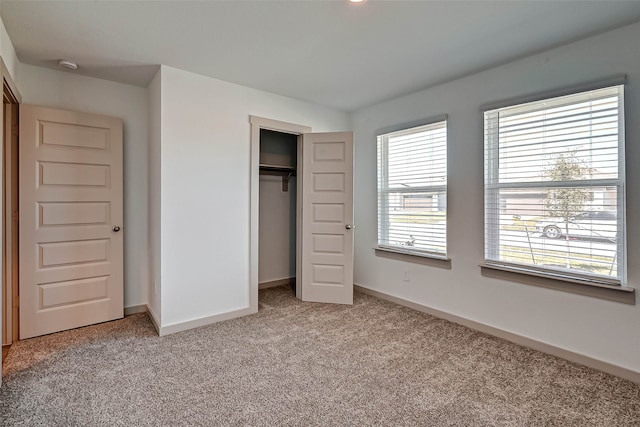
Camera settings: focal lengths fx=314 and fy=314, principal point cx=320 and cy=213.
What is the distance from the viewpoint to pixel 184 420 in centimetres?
173

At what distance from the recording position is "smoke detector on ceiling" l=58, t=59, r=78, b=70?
8.94 feet

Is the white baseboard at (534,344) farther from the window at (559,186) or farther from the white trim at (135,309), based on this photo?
the white trim at (135,309)

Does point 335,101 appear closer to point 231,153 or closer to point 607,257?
point 231,153

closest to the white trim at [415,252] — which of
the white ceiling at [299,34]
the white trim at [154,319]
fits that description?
the white ceiling at [299,34]

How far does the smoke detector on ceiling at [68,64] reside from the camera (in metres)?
2.72

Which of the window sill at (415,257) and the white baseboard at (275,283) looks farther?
the white baseboard at (275,283)

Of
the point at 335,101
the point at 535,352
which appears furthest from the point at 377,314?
the point at 335,101

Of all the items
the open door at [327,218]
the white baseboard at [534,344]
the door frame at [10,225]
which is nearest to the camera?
the white baseboard at [534,344]

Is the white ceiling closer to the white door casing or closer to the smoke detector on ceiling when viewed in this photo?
the smoke detector on ceiling

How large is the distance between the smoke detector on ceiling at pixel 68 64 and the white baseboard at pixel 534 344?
398cm

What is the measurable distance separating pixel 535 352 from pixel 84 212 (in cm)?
420

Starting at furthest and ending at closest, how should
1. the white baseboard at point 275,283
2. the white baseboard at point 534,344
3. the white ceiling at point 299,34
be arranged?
the white baseboard at point 275,283
the white baseboard at point 534,344
the white ceiling at point 299,34

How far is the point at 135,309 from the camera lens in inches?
133

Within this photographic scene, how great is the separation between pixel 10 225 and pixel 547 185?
4.44 meters
